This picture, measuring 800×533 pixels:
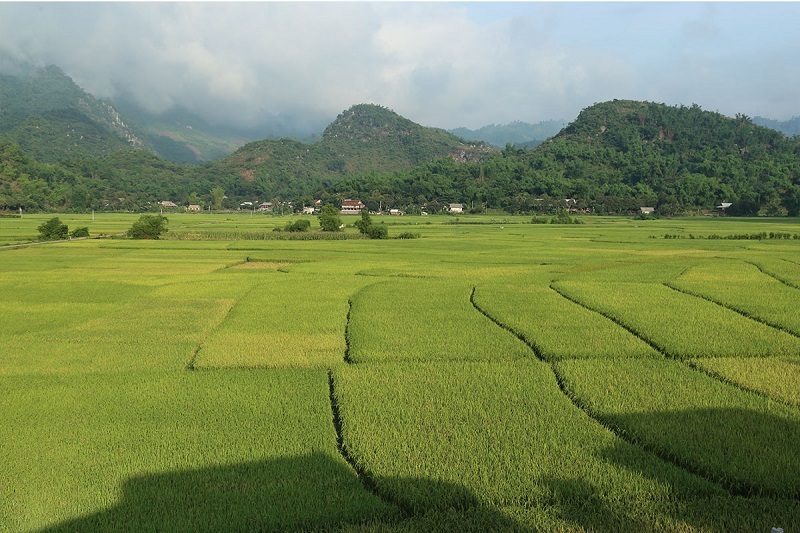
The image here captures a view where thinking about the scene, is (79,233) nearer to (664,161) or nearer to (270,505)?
(270,505)

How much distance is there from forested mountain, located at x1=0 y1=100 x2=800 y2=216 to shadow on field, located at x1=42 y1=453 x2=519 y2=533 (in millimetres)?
91989

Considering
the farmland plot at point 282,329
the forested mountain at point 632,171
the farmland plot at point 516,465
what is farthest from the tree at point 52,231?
the forested mountain at point 632,171

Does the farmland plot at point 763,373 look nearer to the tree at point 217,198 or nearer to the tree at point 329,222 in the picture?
the tree at point 329,222

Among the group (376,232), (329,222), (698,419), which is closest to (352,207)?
(329,222)

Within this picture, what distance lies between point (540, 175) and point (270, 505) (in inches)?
4486

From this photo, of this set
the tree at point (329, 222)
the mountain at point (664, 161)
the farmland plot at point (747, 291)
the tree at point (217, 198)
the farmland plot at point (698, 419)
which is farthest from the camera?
the tree at point (217, 198)

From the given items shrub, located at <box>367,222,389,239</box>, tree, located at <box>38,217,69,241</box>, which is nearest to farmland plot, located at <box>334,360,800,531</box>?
shrub, located at <box>367,222,389,239</box>

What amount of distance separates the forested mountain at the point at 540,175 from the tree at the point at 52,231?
50.8 meters

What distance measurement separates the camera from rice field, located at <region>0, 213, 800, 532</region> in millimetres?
5434

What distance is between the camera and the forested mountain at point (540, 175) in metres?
95.6

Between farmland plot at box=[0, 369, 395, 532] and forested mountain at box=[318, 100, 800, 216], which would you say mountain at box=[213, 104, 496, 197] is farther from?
farmland plot at box=[0, 369, 395, 532]

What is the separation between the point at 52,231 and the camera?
4325 centimetres

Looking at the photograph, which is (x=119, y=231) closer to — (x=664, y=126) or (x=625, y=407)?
(x=625, y=407)

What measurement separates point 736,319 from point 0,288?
2127cm
